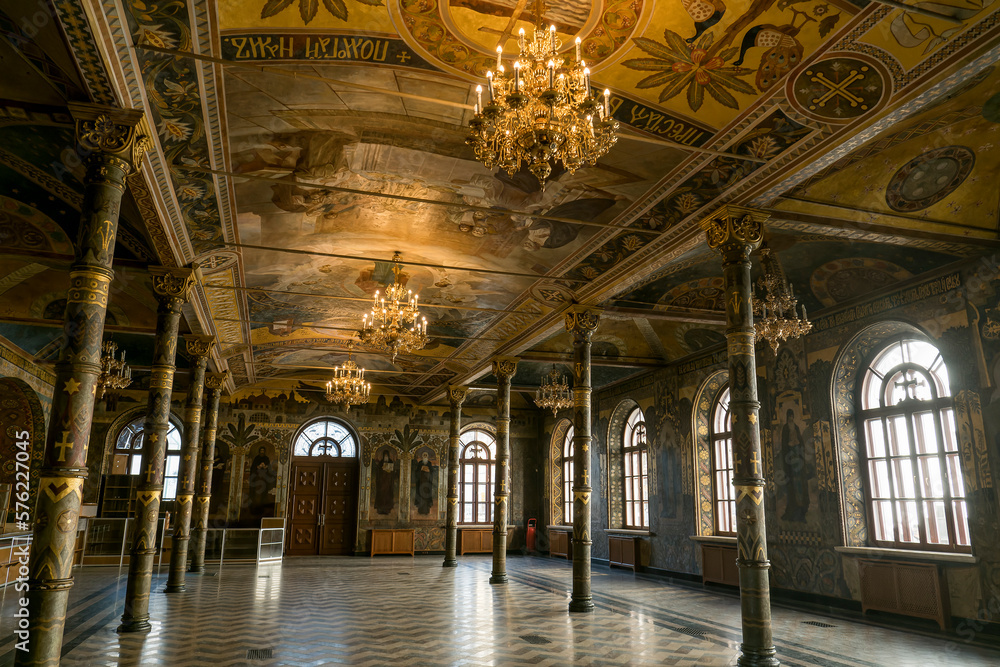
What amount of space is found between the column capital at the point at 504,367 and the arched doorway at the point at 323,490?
32.2 feet

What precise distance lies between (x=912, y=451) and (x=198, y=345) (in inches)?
546

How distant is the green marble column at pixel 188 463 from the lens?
13.5 m

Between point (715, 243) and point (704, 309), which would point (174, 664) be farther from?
point (704, 309)

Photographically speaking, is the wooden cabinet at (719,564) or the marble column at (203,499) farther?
the marble column at (203,499)

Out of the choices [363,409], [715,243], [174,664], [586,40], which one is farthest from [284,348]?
[586,40]

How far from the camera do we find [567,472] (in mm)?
24891

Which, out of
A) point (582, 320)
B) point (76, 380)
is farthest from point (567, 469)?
point (76, 380)

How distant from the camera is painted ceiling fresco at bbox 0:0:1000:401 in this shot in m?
5.89

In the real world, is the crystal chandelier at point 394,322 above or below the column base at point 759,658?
above

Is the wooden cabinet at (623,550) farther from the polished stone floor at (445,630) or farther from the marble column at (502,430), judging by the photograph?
the marble column at (502,430)

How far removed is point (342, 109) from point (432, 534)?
2030 cm

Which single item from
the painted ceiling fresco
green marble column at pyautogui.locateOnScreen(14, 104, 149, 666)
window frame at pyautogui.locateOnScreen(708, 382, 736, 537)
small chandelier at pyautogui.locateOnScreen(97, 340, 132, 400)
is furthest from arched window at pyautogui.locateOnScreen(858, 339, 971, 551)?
small chandelier at pyautogui.locateOnScreen(97, 340, 132, 400)

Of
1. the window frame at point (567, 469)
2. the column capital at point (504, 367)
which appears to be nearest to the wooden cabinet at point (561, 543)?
the window frame at point (567, 469)

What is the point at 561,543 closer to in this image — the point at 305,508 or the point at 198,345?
the point at 305,508
